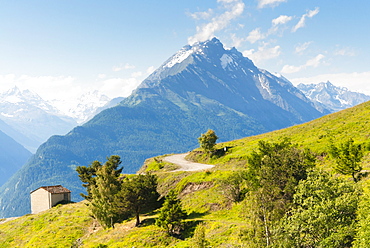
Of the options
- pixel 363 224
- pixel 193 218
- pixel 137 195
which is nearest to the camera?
pixel 363 224

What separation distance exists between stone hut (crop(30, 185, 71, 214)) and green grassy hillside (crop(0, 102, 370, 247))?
10140 mm

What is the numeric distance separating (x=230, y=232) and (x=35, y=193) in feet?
272

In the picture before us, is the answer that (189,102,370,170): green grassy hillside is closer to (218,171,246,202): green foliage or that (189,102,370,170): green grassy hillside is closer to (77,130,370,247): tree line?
(218,171,246,202): green foliage

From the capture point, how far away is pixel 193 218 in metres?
45.9

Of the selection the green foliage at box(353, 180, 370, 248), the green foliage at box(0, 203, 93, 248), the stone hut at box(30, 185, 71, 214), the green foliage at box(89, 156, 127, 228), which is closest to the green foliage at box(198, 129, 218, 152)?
the green foliage at box(89, 156, 127, 228)

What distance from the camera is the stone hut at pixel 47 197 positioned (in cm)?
9106

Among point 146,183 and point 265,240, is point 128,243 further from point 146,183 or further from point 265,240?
point 265,240

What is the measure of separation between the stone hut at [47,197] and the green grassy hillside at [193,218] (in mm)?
10140

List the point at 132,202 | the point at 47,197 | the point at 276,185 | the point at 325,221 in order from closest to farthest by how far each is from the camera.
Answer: the point at 325,221 → the point at 276,185 → the point at 132,202 → the point at 47,197

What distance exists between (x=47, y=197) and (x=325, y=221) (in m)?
90.6

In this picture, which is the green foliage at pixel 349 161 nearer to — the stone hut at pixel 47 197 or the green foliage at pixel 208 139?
the green foliage at pixel 208 139

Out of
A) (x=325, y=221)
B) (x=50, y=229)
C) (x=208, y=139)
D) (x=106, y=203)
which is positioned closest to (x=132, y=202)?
(x=106, y=203)

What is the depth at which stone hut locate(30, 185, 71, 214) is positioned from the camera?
9106 cm

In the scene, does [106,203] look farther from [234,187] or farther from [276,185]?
[276,185]
